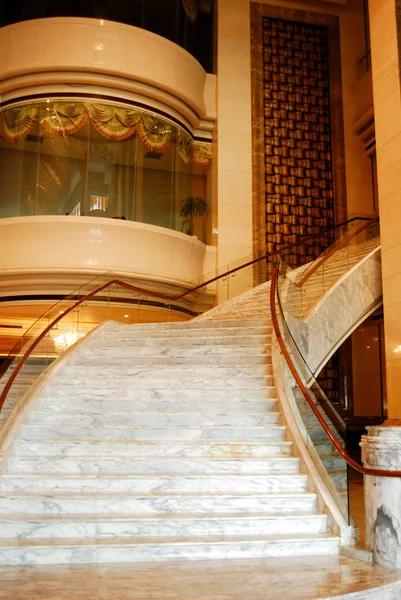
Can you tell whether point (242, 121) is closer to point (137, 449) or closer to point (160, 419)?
point (160, 419)

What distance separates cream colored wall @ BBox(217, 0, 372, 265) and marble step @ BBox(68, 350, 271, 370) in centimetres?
630

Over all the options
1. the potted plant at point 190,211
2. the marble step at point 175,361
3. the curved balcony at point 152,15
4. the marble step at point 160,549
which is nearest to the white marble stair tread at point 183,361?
the marble step at point 175,361

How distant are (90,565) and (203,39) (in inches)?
528

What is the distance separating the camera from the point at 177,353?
27.4 ft

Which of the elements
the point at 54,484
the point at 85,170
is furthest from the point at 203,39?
the point at 54,484

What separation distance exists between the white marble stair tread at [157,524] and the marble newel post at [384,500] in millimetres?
583

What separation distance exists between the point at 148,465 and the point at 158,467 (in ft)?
0.30

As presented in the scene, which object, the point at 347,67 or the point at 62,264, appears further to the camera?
the point at 347,67

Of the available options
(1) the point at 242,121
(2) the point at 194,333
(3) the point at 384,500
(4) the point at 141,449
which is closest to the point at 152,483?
(4) the point at 141,449

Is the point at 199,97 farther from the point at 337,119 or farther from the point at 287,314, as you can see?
the point at 287,314

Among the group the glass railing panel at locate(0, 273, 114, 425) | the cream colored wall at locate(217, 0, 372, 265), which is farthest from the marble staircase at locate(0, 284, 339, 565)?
the cream colored wall at locate(217, 0, 372, 265)

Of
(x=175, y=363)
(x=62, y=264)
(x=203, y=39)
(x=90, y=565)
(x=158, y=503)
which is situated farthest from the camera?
(x=203, y=39)

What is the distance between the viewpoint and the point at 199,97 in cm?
1441

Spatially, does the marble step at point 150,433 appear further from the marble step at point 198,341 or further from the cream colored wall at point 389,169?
the cream colored wall at point 389,169
